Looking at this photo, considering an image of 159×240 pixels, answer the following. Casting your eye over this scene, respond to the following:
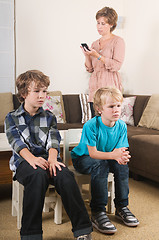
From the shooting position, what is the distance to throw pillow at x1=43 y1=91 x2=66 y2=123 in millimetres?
3812

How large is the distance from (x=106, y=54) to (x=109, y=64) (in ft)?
0.35

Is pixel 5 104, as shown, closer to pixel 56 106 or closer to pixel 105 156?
pixel 56 106

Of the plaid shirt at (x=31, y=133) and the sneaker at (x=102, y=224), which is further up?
the plaid shirt at (x=31, y=133)

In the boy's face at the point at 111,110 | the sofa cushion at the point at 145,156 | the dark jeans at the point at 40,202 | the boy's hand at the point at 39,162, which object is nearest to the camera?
the dark jeans at the point at 40,202

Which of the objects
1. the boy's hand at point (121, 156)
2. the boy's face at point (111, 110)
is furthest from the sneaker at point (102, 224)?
the boy's face at point (111, 110)

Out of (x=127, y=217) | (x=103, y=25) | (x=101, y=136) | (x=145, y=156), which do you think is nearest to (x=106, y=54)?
(x=103, y=25)

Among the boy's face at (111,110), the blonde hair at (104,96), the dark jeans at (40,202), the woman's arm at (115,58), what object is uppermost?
the woman's arm at (115,58)

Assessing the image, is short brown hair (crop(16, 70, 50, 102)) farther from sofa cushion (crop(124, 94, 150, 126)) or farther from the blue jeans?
sofa cushion (crop(124, 94, 150, 126))

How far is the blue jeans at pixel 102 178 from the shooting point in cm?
187

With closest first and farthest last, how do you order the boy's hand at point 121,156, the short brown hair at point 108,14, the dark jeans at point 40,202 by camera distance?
1. the dark jeans at point 40,202
2. the boy's hand at point 121,156
3. the short brown hair at point 108,14

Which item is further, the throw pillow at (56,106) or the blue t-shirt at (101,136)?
the throw pillow at (56,106)

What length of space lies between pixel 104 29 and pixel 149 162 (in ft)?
4.33

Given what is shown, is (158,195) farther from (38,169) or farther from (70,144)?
(38,169)

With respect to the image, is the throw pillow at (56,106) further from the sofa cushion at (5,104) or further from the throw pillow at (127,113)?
the throw pillow at (127,113)
